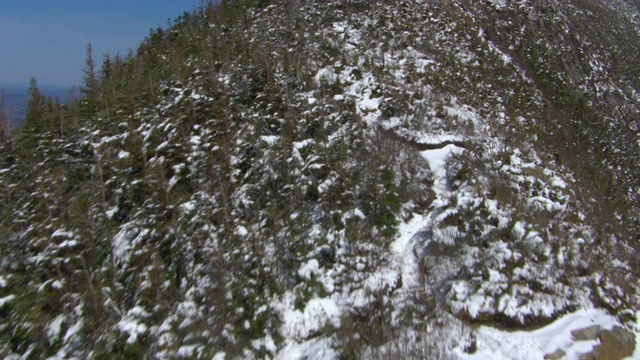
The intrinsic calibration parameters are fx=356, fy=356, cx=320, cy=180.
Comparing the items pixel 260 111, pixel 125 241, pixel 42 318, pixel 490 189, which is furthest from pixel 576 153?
pixel 42 318

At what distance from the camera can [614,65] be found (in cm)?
1850

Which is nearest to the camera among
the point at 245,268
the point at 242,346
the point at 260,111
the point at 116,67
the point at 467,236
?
the point at 242,346

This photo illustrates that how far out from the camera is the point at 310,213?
5.46 metres

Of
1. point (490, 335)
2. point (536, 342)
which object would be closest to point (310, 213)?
point (490, 335)

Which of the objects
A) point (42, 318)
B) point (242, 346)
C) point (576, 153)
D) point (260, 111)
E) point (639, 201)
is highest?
point (260, 111)

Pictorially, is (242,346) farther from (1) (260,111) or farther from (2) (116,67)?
(2) (116,67)

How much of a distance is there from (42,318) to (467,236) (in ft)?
17.7

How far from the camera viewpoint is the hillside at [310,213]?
4.04m

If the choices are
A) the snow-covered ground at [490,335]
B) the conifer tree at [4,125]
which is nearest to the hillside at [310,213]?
the snow-covered ground at [490,335]

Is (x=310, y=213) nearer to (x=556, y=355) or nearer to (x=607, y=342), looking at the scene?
(x=556, y=355)

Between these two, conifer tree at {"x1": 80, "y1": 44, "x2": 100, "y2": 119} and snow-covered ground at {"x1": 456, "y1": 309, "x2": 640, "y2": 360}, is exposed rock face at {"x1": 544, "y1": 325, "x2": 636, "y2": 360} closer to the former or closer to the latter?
snow-covered ground at {"x1": 456, "y1": 309, "x2": 640, "y2": 360}

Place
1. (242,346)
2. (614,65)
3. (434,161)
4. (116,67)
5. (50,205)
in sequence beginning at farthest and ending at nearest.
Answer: (614,65)
(116,67)
(434,161)
(50,205)
(242,346)

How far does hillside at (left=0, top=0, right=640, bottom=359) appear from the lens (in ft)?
13.3

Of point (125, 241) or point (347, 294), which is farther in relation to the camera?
point (125, 241)
